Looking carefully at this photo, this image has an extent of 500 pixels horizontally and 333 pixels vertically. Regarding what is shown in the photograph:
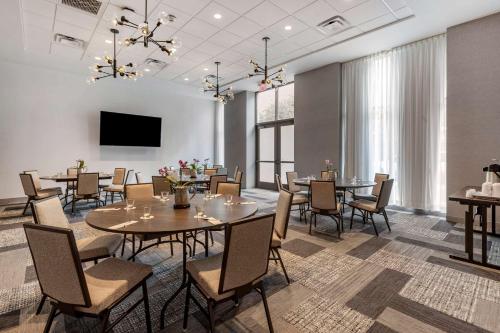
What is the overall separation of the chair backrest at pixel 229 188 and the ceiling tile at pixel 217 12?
288 centimetres

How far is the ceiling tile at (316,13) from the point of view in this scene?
13.3 feet

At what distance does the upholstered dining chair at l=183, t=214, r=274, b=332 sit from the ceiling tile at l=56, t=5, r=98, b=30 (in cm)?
482

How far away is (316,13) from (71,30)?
4.57 meters

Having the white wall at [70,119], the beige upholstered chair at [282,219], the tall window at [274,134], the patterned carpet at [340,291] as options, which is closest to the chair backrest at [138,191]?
the patterned carpet at [340,291]

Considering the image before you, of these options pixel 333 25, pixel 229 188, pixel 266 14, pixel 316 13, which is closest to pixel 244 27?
pixel 266 14

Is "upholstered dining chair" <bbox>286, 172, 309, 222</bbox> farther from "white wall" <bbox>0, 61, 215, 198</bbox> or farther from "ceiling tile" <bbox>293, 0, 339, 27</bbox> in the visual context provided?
"white wall" <bbox>0, 61, 215, 198</bbox>

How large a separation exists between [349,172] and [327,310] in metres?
4.77

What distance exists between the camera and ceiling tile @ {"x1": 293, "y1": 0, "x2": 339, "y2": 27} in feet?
13.3

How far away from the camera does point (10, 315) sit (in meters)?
2.06

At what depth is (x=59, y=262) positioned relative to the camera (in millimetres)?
1395

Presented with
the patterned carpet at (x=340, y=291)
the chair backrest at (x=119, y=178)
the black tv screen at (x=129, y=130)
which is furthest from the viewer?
the black tv screen at (x=129, y=130)

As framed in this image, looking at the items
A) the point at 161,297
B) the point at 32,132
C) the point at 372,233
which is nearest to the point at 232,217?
the point at 161,297

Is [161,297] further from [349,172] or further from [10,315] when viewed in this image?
[349,172]

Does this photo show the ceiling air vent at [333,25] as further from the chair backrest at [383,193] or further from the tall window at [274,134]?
the tall window at [274,134]
